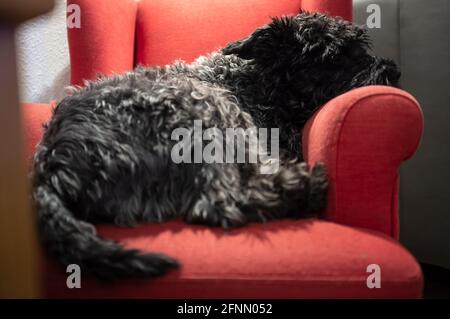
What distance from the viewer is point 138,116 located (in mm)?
999

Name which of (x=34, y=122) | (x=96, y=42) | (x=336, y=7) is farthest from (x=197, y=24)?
(x=34, y=122)

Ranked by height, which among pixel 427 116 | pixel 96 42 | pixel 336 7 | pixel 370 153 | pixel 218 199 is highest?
pixel 336 7

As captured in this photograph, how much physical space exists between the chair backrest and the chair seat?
40.4 inches

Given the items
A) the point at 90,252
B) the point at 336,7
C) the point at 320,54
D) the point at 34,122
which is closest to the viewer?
the point at 90,252

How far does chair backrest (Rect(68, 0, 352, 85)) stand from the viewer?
162 cm

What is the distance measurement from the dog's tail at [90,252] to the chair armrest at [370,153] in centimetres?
43

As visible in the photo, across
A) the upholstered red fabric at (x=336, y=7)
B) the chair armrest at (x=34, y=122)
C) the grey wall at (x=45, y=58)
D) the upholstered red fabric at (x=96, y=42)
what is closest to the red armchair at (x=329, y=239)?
the chair armrest at (x=34, y=122)

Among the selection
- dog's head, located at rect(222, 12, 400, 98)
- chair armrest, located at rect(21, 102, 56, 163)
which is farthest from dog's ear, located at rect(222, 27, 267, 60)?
chair armrest, located at rect(21, 102, 56, 163)

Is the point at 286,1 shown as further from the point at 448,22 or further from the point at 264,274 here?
the point at 264,274

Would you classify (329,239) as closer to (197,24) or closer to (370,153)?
(370,153)

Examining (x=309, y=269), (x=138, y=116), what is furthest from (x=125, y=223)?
(x=309, y=269)

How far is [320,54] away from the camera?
123 cm

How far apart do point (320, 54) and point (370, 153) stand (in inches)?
17.0

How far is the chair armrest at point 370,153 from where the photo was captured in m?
0.93
